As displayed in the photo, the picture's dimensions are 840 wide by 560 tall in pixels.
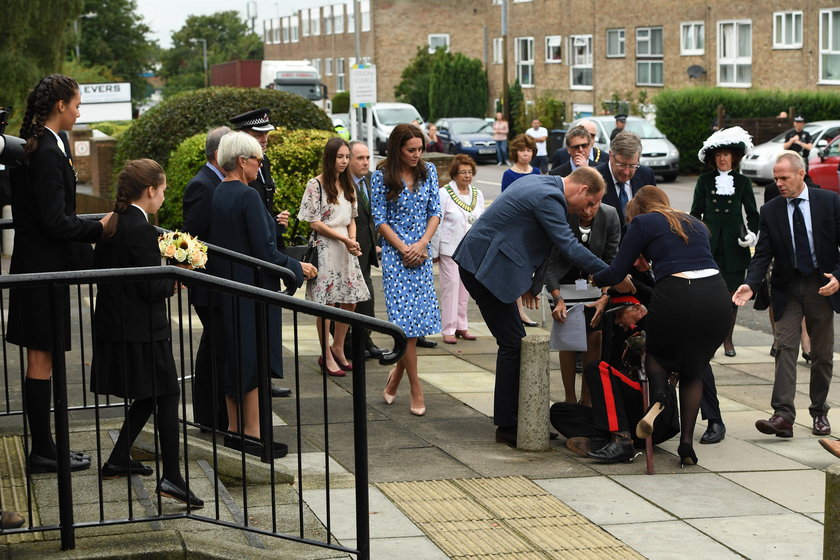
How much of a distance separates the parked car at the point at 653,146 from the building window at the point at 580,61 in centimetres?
1890

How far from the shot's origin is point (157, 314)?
213 inches

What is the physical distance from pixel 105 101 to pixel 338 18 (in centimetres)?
4305

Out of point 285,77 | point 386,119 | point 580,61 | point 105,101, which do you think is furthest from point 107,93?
point 580,61

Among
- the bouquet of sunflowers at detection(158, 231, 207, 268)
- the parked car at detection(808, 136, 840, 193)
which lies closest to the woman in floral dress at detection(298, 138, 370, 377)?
the bouquet of sunflowers at detection(158, 231, 207, 268)

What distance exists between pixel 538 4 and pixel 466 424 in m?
50.4

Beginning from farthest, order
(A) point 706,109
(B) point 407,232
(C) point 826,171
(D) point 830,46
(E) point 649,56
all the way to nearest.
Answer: (E) point 649,56
(D) point 830,46
(A) point 706,109
(C) point 826,171
(B) point 407,232

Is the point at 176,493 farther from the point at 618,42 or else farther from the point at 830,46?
the point at 618,42

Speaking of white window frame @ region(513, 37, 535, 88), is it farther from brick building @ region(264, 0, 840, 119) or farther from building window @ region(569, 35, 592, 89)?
building window @ region(569, 35, 592, 89)

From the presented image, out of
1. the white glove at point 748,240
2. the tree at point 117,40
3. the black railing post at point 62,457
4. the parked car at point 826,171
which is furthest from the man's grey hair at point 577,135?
the tree at point 117,40

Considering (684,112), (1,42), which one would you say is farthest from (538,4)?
(1,42)

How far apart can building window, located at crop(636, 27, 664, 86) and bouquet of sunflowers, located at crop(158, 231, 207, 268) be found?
144 ft

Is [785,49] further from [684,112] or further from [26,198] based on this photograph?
[26,198]

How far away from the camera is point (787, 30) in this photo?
41.2 meters

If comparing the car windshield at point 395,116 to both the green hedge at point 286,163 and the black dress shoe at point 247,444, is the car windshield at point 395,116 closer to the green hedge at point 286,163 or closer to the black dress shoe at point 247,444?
the green hedge at point 286,163
